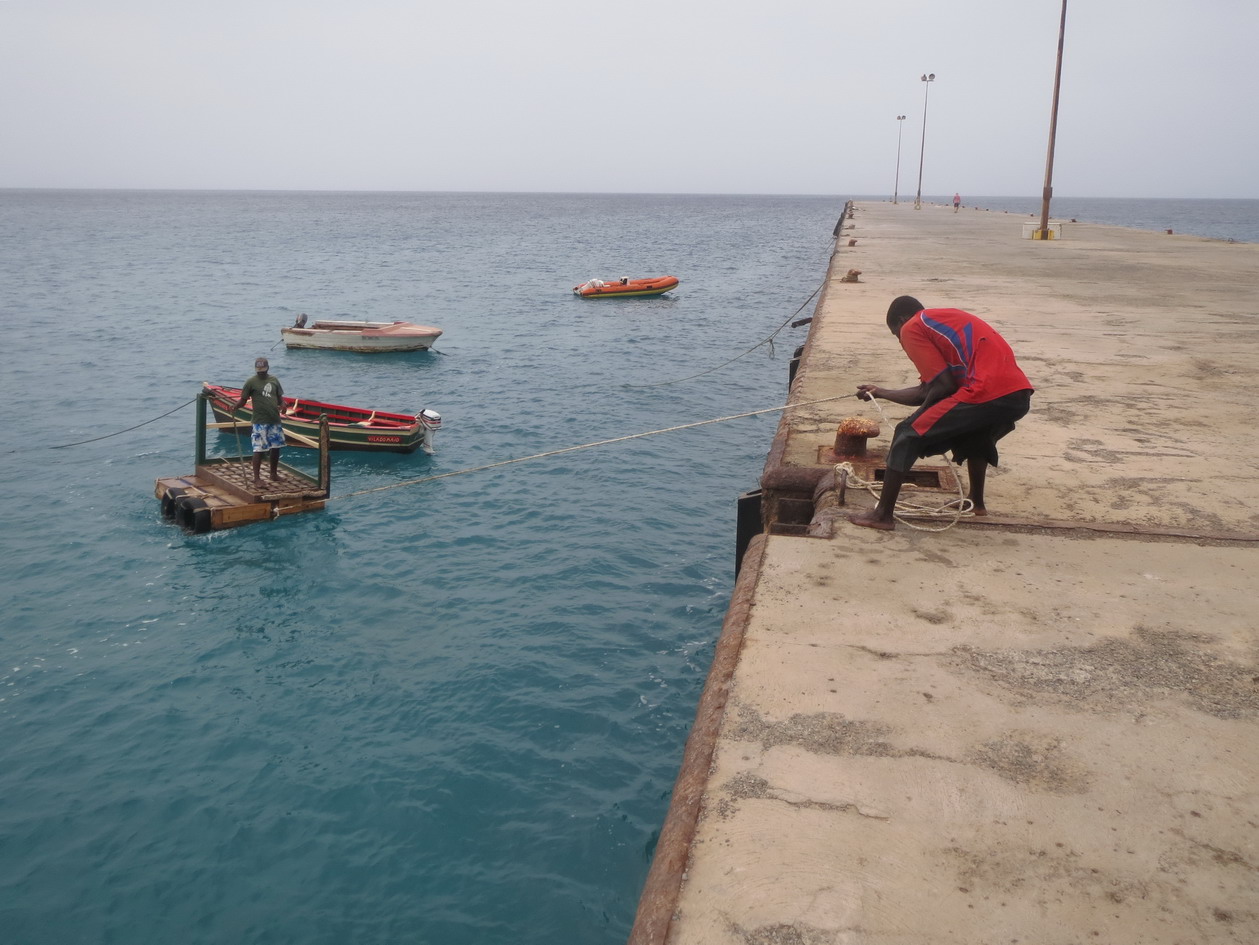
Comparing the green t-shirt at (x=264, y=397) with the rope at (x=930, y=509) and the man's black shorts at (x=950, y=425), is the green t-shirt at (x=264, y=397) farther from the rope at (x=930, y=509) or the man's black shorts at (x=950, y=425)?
the man's black shorts at (x=950, y=425)

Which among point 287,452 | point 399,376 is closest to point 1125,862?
point 287,452

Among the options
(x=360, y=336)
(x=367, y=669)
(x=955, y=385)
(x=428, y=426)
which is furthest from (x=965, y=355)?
(x=360, y=336)

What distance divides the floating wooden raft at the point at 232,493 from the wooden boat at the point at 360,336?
14.7 meters

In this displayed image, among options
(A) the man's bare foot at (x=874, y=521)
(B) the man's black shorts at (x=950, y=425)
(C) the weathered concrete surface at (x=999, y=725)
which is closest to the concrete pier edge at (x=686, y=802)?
(C) the weathered concrete surface at (x=999, y=725)

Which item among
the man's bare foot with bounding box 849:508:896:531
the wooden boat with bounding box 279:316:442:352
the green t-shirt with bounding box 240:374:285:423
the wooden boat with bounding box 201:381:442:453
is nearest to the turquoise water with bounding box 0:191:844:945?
the wooden boat with bounding box 201:381:442:453

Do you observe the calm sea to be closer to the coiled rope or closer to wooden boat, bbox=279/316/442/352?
the coiled rope

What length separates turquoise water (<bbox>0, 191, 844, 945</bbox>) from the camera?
7.52 meters

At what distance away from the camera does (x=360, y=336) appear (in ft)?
101

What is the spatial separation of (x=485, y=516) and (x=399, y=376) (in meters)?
13.9

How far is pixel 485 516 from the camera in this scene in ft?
52.0

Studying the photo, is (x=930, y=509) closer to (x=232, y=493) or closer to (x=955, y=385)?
(x=955, y=385)

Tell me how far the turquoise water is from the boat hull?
4.02 meters

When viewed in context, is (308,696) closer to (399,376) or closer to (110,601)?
(110,601)

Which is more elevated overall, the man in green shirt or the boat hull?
the boat hull
